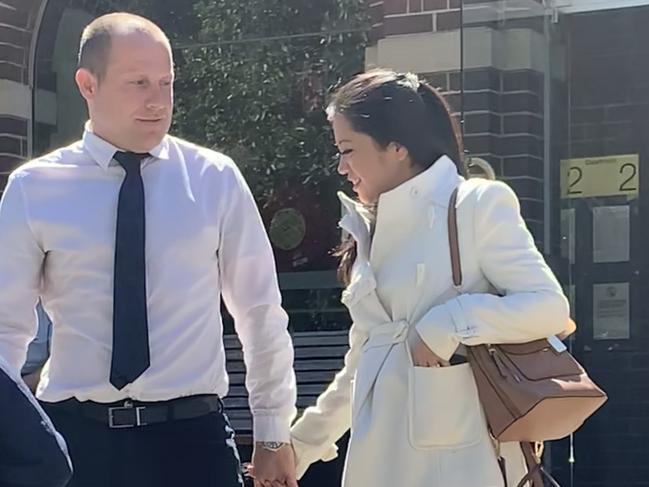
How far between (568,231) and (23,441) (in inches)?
182

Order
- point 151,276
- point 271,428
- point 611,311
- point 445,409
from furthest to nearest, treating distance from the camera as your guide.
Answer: point 611,311, point 271,428, point 151,276, point 445,409

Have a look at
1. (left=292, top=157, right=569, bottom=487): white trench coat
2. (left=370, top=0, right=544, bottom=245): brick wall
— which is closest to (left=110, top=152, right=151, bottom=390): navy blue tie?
(left=292, top=157, right=569, bottom=487): white trench coat

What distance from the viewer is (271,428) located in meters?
3.76

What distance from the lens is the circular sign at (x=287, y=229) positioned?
7.37m

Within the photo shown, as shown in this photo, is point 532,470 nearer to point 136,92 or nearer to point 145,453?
point 145,453

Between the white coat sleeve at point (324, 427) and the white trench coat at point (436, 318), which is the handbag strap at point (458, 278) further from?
the white coat sleeve at point (324, 427)

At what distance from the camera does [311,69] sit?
737cm

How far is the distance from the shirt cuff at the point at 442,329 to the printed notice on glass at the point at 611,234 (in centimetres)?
339

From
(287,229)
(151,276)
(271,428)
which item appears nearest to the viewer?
(151,276)

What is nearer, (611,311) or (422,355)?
(422,355)

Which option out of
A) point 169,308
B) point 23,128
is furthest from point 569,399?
point 23,128

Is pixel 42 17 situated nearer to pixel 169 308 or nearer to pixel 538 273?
pixel 169 308

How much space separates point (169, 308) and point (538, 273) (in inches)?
39.6

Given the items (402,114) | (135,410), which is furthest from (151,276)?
(402,114)
